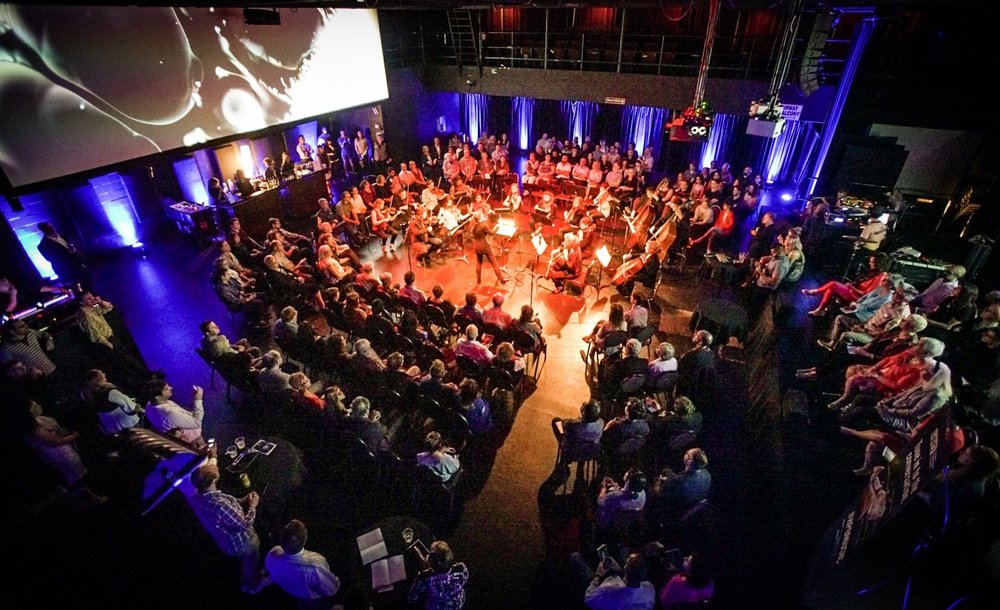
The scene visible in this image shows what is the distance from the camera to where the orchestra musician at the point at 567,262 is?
8.00 metres

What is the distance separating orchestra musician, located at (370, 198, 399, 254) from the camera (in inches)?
385

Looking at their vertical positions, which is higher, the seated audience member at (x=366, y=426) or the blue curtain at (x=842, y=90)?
the blue curtain at (x=842, y=90)

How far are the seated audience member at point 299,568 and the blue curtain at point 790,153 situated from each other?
44.1ft

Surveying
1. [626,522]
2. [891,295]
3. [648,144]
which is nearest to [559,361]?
[626,522]

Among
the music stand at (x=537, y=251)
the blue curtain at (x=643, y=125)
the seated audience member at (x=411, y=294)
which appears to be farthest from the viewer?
the blue curtain at (x=643, y=125)

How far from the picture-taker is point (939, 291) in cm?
609

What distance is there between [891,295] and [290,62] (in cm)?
1142

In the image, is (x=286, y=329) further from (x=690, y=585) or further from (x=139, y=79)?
(x=690, y=585)

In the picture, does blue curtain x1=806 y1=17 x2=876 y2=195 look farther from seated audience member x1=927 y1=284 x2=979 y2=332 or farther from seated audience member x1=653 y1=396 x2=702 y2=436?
seated audience member x1=653 y1=396 x2=702 y2=436

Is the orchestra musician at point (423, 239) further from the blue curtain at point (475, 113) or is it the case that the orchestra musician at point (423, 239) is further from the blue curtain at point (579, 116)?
the blue curtain at point (475, 113)

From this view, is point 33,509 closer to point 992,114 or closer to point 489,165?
point 489,165

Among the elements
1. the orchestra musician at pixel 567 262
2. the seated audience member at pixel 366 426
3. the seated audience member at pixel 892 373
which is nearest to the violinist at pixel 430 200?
the orchestra musician at pixel 567 262

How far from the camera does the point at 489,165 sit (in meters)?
13.2

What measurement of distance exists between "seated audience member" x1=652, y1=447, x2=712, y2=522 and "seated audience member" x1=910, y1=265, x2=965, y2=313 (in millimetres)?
4420
